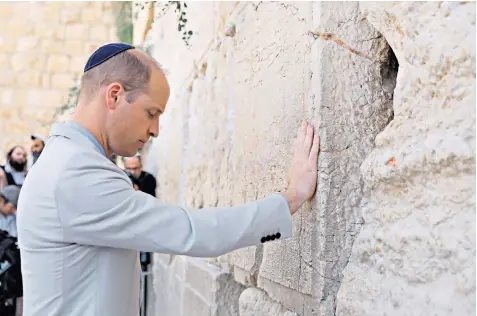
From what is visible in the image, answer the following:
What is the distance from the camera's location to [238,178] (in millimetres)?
2381

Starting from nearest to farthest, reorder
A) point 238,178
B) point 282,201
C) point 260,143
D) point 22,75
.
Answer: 1. point 282,201
2. point 260,143
3. point 238,178
4. point 22,75

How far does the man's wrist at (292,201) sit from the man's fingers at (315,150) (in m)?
0.10

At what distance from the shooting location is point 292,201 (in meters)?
1.57

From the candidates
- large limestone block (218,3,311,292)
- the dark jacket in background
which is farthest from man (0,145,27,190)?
large limestone block (218,3,311,292)

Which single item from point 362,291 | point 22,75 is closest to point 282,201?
point 362,291

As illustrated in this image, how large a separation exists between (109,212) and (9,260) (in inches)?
129

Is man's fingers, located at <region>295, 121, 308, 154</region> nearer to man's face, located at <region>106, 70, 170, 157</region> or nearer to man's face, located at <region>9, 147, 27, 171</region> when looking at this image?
man's face, located at <region>106, 70, 170, 157</region>

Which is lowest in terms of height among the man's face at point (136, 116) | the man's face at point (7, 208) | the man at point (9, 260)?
the man at point (9, 260)

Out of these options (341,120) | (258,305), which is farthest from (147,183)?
(341,120)

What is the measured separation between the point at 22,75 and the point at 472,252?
8.73 m

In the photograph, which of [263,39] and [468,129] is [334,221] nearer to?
[468,129]

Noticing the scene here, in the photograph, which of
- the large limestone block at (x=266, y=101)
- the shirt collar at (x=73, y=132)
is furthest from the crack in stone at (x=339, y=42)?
the shirt collar at (x=73, y=132)

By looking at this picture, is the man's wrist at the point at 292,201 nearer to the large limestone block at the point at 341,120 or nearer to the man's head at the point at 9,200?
the large limestone block at the point at 341,120

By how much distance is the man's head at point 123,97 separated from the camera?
1.54 meters
